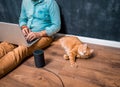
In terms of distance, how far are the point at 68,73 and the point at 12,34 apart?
641mm

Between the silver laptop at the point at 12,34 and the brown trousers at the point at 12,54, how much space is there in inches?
2.2

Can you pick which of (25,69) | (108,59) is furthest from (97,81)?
(25,69)

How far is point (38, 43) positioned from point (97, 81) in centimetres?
75

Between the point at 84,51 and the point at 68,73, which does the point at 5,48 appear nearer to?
the point at 68,73

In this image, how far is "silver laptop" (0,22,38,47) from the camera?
4.56 ft

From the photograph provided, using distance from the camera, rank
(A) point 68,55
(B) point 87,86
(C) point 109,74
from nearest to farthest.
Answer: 1. (B) point 87,86
2. (C) point 109,74
3. (A) point 68,55

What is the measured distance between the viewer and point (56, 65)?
1.53 m

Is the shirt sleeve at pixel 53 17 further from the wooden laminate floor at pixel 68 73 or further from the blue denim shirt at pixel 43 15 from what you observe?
the wooden laminate floor at pixel 68 73

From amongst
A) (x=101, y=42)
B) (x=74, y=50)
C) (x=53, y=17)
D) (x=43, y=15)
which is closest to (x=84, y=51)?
(x=74, y=50)

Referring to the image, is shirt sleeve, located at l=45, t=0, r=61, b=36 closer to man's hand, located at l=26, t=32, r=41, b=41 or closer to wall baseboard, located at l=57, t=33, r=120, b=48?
man's hand, located at l=26, t=32, r=41, b=41

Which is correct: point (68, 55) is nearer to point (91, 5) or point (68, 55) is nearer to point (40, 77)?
point (40, 77)

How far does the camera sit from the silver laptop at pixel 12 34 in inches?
54.7

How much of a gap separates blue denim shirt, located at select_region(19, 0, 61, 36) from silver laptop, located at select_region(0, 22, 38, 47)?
10.2 inches

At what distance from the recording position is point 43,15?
180 centimetres
